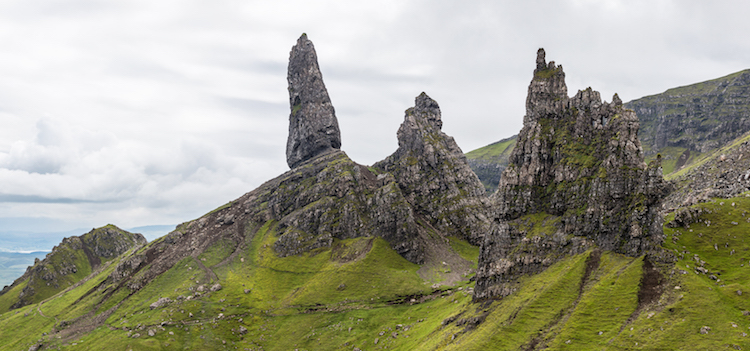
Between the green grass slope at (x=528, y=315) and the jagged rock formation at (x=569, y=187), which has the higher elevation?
the jagged rock formation at (x=569, y=187)

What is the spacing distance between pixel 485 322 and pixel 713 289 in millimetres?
59291

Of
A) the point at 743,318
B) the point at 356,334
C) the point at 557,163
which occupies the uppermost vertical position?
the point at 557,163

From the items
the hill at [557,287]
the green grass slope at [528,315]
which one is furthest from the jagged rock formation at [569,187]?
the green grass slope at [528,315]

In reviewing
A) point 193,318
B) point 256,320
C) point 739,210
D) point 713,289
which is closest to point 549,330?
point 713,289

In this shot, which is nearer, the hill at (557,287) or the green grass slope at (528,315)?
the green grass slope at (528,315)

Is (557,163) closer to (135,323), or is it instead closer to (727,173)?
(727,173)

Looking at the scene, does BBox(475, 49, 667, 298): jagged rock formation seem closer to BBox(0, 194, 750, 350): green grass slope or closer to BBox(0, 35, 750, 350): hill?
BBox(0, 35, 750, 350): hill

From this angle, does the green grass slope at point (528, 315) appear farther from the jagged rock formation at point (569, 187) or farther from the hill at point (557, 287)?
the jagged rock formation at point (569, 187)

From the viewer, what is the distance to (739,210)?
127m

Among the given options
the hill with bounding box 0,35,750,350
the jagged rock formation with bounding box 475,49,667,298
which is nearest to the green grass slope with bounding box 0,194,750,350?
the hill with bounding box 0,35,750,350

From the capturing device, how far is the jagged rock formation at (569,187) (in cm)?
12275

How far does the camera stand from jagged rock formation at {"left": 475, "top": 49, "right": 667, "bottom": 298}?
122750 mm

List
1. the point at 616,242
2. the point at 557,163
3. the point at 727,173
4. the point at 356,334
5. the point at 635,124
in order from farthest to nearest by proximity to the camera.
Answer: the point at 727,173 → the point at 356,334 → the point at 557,163 → the point at 635,124 → the point at 616,242

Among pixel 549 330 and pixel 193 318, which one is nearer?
pixel 549 330
